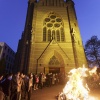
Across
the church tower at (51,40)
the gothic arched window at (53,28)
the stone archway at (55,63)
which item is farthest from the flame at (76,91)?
the gothic arched window at (53,28)

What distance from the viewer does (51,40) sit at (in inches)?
860

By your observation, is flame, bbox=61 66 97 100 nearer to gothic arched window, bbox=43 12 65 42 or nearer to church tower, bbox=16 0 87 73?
church tower, bbox=16 0 87 73

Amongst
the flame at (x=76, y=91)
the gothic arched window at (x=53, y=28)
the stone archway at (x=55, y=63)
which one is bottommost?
the flame at (x=76, y=91)

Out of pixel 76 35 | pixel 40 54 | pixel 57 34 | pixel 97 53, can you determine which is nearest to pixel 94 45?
pixel 97 53

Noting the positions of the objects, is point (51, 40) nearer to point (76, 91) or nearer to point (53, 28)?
point (53, 28)

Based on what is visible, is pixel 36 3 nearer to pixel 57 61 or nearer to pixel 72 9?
pixel 72 9

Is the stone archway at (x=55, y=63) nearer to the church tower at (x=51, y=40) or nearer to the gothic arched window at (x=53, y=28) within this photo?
the church tower at (x=51, y=40)

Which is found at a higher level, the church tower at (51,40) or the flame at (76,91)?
the church tower at (51,40)

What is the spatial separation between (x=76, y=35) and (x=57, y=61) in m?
6.33

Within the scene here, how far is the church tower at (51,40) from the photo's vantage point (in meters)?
20.0

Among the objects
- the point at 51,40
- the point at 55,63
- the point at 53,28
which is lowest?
the point at 55,63

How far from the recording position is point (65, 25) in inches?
946

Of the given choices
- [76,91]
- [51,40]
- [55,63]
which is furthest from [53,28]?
[76,91]

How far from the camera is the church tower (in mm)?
20047
